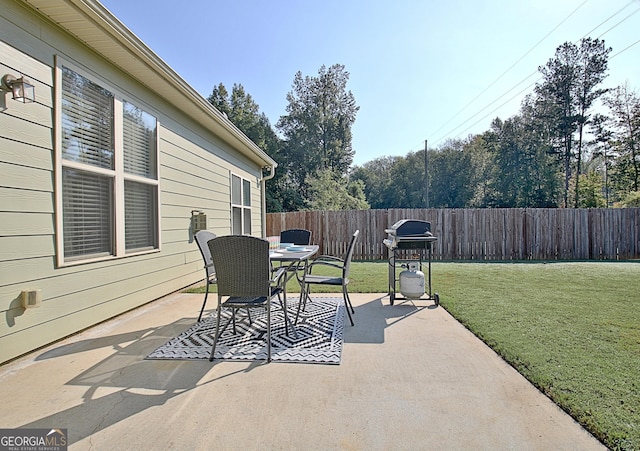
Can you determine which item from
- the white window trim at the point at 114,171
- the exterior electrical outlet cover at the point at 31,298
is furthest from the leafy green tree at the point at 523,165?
the exterior electrical outlet cover at the point at 31,298

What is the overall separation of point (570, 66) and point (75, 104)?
832 inches

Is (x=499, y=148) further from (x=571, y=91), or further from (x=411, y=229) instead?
(x=411, y=229)

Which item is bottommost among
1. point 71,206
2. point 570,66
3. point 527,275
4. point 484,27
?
point 527,275

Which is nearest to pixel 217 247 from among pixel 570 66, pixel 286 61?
pixel 286 61

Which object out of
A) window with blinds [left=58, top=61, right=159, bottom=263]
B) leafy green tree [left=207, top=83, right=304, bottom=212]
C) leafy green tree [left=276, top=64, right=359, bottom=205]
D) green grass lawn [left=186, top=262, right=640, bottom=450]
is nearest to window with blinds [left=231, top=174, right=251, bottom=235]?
green grass lawn [left=186, top=262, right=640, bottom=450]

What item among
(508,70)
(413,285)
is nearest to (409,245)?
(413,285)

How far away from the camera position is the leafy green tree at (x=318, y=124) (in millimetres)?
20719

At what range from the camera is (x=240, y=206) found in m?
7.60

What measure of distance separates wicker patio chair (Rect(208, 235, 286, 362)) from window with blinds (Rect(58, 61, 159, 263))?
1449mm

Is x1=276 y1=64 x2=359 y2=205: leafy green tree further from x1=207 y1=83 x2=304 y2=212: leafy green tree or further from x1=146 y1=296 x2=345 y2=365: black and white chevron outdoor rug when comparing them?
x1=146 y1=296 x2=345 y2=365: black and white chevron outdoor rug

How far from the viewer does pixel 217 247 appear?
252 centimetres

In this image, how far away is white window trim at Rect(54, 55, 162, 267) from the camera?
2.77 meters

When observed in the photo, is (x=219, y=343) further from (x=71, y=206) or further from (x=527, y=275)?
(x=527, y=275)

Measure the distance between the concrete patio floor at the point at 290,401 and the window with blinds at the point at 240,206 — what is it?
4.50 meters
